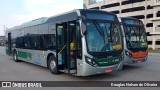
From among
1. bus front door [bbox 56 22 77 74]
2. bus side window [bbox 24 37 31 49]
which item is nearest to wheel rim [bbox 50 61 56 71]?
bus front door [bbox 56 22 77 74]

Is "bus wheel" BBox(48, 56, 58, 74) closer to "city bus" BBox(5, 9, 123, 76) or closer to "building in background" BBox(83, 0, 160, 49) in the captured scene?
"city bus" BBox(5, 9, 123, 76)

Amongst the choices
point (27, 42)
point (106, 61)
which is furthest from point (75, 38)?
point (27, 42)

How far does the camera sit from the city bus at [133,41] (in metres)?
12.3

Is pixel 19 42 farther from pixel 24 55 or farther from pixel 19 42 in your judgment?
pixel 24 55

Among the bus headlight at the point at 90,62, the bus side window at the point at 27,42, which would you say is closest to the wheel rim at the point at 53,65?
the bus headlight at the point at 90,62

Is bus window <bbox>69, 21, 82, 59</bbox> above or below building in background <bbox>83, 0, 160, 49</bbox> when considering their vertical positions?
below

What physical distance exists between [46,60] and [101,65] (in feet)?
12.4

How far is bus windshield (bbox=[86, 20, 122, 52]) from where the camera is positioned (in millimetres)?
8992

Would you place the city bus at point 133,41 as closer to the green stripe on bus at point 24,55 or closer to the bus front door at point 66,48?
the bus front door at point 66,48

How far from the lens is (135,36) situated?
12.9 meters

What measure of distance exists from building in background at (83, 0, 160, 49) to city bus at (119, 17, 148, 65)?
3793cm

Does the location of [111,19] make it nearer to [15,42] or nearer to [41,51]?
[41,51]

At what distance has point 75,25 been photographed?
9.32 meters

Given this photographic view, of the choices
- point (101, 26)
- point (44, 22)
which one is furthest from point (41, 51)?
point (101, 26)
